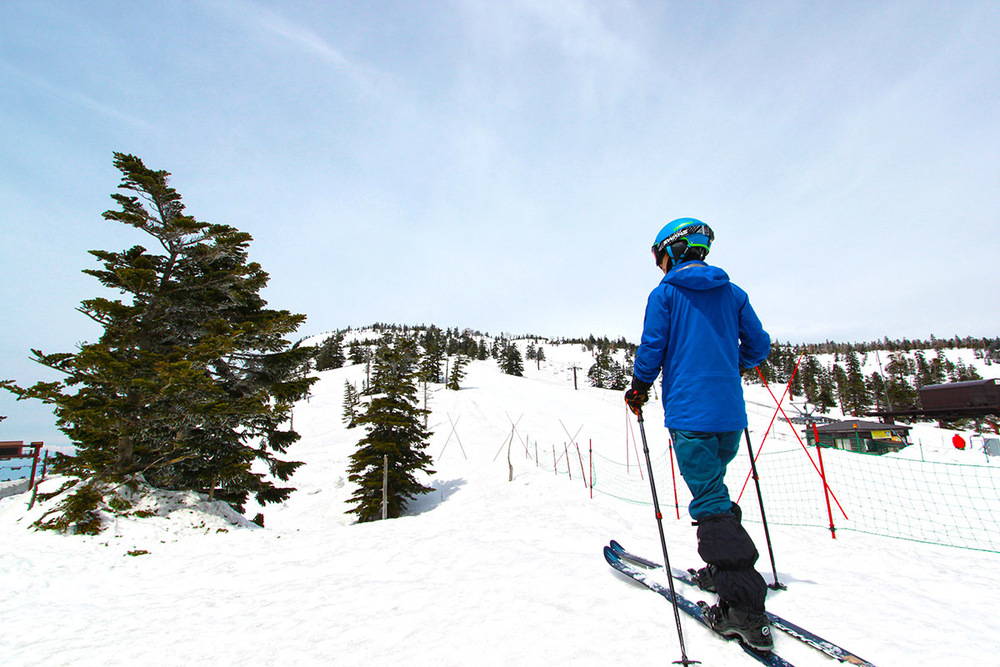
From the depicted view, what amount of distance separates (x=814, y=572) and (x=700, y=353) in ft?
9.43

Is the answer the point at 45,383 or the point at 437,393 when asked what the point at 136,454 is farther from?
the point at 437,393

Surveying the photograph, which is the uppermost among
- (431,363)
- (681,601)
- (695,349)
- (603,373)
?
(603,373)

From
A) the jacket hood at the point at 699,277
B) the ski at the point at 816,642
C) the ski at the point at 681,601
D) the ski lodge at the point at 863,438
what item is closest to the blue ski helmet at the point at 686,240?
the jacket hood at the point at 699,277

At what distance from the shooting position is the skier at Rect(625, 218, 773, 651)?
264 cm

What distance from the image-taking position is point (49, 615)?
413 centimetres

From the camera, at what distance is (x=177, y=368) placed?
8.53 meters

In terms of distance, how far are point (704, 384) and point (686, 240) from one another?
116 cm

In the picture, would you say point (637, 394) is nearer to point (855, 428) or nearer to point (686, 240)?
point (686, 240)

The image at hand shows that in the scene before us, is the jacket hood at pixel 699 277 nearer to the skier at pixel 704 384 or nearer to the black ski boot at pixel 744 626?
the skier at pixel 704 384

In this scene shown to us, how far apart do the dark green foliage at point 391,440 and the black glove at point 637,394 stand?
55.5ft

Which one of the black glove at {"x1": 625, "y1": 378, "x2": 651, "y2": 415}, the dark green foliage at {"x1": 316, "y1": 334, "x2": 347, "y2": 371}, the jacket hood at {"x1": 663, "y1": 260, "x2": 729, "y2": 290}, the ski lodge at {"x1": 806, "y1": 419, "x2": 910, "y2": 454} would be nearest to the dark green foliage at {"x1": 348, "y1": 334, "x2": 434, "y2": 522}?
the black glove at {"x1": 625, "y1": 378, "x2": 651, "y2": 415}

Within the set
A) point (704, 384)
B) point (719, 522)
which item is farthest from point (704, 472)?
point (704, 384)

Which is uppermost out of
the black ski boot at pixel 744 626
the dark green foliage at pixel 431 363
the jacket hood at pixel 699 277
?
the dark green foliage at pixel 431 363

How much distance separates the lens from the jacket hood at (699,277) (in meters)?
2.95
